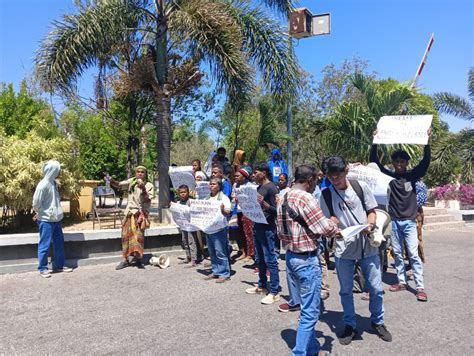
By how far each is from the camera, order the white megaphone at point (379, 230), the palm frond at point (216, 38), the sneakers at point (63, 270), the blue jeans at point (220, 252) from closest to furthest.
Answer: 1. the white megaphone at point (379, 230)
2. the blue jeans at point (220, 252)
3. the sneakers at point (63, 270)
4. the palm frond at point (216, 38)

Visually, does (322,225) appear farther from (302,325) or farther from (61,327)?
(61,327)

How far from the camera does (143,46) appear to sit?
34.7 ft

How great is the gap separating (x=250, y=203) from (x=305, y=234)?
2051 mm

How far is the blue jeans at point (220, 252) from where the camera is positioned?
6.25 meters

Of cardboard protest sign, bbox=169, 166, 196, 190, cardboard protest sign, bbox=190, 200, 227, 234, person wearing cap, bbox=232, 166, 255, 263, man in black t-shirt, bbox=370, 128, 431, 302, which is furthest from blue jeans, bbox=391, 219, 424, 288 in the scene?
cardboard protest sign, bbox=169, 166, 196, 190

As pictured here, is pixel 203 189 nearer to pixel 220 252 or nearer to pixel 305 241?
pixel 220 252

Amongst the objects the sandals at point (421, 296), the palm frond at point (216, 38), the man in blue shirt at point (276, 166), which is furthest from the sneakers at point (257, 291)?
the palm frond at point (216, 38)

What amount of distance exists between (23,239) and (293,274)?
4951 millimetres

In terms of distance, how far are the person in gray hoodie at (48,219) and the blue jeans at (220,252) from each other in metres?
2.40

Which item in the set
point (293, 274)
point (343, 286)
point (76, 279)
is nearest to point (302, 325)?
point (293, 274)

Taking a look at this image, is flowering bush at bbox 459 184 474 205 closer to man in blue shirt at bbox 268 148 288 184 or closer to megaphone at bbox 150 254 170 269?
man in blue shirt at bbox 268 148 288 184

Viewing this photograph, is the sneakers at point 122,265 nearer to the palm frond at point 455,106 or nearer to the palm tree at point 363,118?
the palm tree at point 363,118

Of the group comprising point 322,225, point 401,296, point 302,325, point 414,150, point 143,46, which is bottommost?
point 401,296

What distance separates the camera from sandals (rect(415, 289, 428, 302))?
17.3 feet
